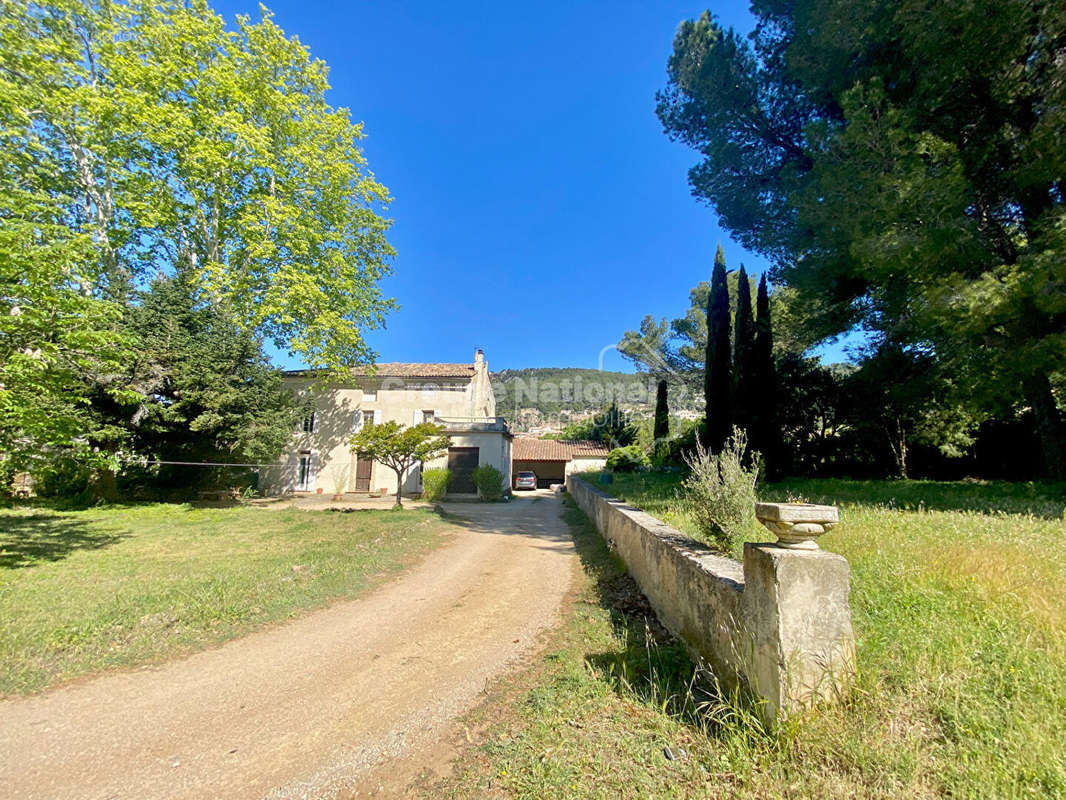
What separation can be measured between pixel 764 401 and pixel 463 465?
12.3m

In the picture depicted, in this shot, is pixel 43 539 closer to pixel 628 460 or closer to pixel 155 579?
pixel 155 579

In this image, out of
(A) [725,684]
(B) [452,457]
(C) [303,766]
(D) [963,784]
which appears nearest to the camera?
(D) [963,784]

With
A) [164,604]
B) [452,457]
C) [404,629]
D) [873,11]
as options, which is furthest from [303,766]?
[452,457]

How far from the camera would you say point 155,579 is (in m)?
5.22

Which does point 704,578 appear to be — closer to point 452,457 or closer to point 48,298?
point 48,298

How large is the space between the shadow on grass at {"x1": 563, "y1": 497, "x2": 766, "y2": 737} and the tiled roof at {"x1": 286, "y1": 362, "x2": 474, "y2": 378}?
1706 cm

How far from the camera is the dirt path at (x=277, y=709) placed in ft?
7.06

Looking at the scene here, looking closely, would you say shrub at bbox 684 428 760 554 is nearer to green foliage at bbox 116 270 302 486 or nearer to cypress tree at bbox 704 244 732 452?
cypress tree at bbox 704 244 732 452

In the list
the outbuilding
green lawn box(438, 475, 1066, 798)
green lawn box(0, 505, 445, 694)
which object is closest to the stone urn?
green lawn box(438, 475, 1066, 798)

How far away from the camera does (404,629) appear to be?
4.19m

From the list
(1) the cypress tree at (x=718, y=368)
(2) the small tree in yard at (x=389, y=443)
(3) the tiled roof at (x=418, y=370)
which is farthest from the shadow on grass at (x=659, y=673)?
(3) the tiled roof at (x=418, y=370)

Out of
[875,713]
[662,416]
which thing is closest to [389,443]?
[875,713]

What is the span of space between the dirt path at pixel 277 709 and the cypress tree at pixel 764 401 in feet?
34.5

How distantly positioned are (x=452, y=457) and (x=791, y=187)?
609 inches
